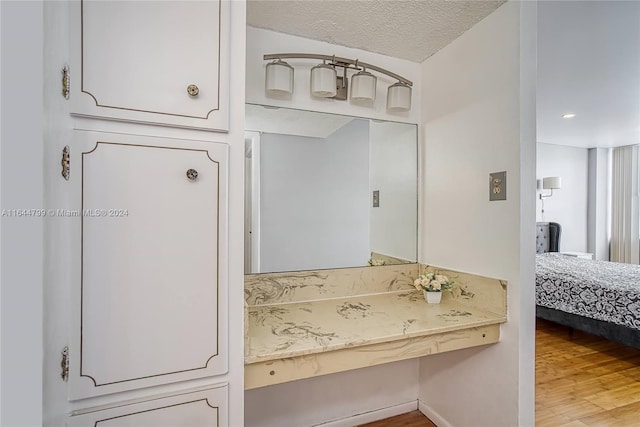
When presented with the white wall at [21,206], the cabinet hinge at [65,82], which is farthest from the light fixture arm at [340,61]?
the white wall at [21,206]

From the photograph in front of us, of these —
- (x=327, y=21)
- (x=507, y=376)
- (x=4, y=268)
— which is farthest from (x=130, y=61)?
(x=507, y=376)

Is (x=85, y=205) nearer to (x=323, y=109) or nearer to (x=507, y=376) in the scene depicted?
(x=323, y=109)

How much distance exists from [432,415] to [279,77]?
2117 mm

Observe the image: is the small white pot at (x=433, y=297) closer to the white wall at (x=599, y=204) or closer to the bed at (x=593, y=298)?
the bed at (x=593, y=298)

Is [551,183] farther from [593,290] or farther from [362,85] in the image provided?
[362,85]

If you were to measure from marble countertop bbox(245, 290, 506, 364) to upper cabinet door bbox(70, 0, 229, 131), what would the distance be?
796mm

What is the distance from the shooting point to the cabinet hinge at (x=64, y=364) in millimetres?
859

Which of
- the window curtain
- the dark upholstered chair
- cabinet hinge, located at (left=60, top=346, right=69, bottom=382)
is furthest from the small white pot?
the window curtain

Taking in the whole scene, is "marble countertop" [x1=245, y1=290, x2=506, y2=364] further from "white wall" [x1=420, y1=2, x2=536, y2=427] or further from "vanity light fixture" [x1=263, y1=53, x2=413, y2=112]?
"vanity light fixture" [x1=263, y1=53, x2=413, y2=112]

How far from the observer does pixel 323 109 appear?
6.30 feet

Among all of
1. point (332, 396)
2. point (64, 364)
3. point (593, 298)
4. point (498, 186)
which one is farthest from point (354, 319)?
point (593, 298)

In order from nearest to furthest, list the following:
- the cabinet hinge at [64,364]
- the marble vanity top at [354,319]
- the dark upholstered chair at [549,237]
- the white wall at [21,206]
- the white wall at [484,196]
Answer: the white wall at [21,206]
the cabinet hinge at [64,364]
the marble vanity top at [354,319]
the white wall at [484,196]
the dark upholstered chair at [549,237]

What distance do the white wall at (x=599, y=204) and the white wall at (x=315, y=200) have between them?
19.8 feet

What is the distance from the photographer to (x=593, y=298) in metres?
3.01
